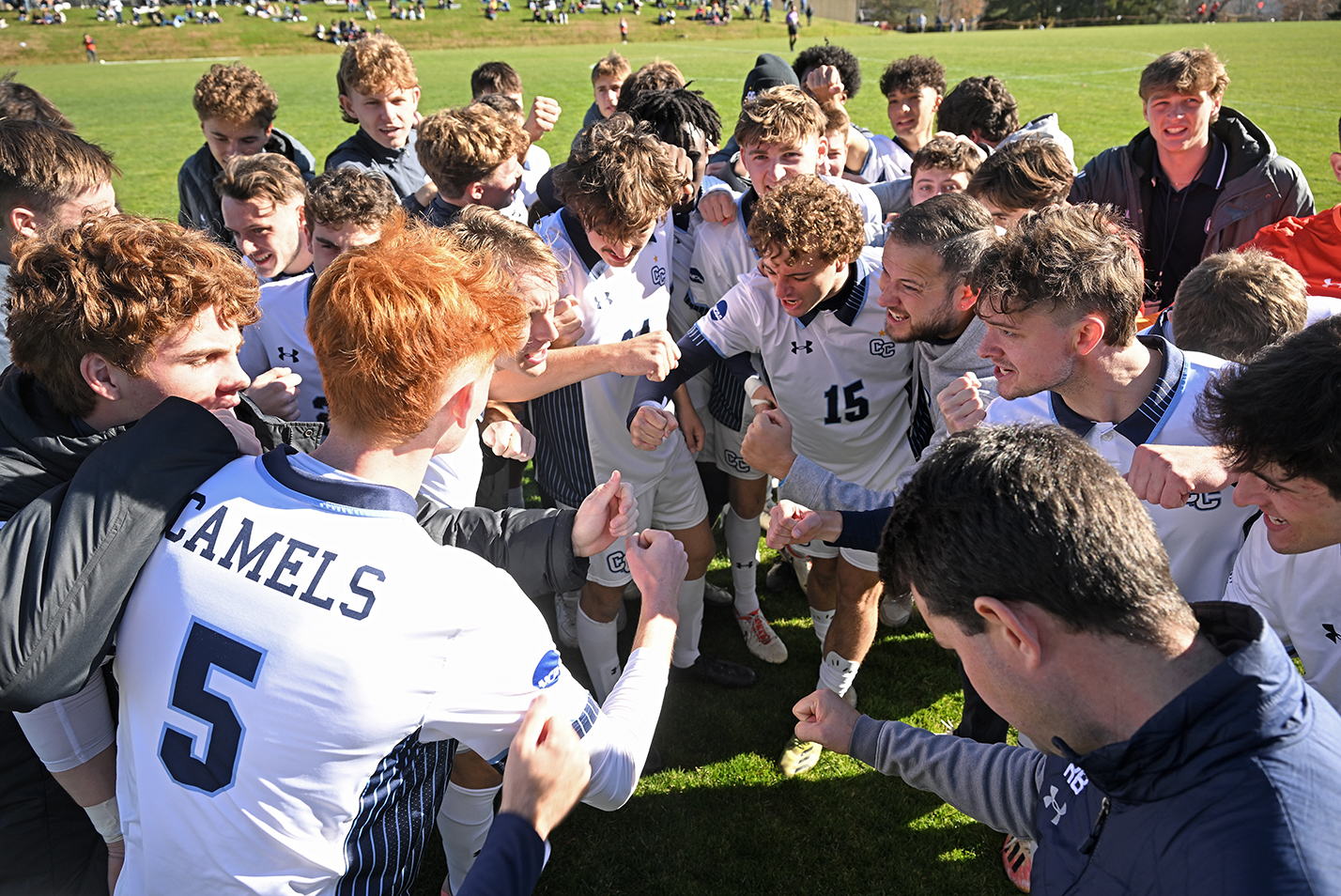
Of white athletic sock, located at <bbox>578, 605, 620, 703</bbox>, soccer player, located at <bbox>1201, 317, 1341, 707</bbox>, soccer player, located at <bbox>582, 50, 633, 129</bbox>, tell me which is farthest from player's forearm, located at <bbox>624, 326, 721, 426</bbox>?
soccer player, located at <bbox>582, 50, 633, 129</bbox>

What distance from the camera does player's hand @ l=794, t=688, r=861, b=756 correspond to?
2.35m

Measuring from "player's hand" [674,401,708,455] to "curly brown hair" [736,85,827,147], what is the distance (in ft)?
5.19

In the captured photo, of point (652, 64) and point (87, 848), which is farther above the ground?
point (652, 64)

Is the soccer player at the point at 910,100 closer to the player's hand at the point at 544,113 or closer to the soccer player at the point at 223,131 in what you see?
the player's hand at the point at 544,113

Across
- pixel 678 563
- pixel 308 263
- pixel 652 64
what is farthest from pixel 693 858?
pixel 652 64

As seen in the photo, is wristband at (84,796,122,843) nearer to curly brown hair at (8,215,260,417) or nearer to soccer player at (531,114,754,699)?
curly brown hair at (8,215,260,417)

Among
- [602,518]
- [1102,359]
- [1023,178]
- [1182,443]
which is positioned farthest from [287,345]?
[1023,178]

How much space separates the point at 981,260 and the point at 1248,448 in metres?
1.06

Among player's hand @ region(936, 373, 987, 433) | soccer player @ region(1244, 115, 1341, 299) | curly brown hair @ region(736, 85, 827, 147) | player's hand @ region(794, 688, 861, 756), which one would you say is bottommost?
player's hand @ region(794, 688, 861, 756)

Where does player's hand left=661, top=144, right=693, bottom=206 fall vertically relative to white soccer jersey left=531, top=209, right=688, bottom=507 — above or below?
above

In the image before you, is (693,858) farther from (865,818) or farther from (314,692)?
(314,692)

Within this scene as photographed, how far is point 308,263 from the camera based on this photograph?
164 inches

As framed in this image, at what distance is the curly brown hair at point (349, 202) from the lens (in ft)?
11.9

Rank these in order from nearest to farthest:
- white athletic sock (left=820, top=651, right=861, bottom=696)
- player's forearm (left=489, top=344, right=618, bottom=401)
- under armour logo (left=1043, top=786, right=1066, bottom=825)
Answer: under armour logo (left=1043, top=786, right=1066, bottom=825), player's forearm (left=489, top=344, right=618, bottom=401), white athletic sock (left=820, top=651, right=861, bottom=696)
